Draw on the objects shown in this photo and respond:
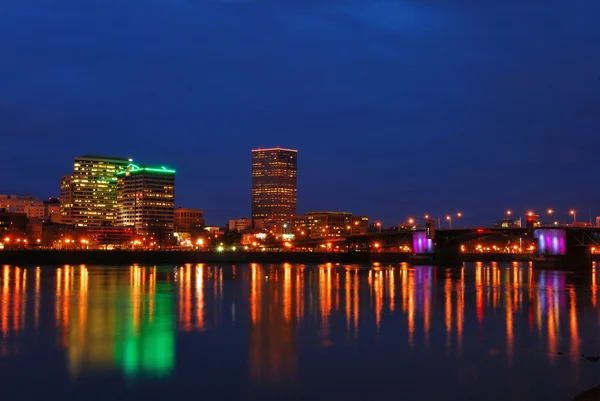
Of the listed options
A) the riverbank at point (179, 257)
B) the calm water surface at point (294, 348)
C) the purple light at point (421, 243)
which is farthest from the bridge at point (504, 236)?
the calm water surface at point (294, 348)

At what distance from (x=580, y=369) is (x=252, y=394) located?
1347 centimetres

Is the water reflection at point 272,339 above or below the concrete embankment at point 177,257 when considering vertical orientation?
below

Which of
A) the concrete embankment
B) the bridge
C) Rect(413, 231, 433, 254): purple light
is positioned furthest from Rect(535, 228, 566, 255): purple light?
the concrete embankment

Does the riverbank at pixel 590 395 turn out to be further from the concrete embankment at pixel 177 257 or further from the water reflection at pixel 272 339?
the concrete embankment at pixel 177 257

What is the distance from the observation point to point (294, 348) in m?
29.9

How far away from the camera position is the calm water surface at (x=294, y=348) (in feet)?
74.5

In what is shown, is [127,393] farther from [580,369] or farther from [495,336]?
[495,336]

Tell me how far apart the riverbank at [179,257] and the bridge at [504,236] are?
4.62 meters

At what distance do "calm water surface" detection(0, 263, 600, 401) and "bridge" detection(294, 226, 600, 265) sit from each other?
3239 inches

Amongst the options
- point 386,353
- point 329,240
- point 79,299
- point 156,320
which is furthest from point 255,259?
point 386,353

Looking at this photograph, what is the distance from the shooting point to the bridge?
132 m

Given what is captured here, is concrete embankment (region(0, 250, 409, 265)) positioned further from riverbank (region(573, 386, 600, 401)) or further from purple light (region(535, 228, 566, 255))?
riverbank (region(573, 386, 600, 401))

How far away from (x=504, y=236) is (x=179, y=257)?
79795 millimetres

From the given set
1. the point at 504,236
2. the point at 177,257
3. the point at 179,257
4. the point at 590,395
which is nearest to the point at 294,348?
the point at 590,395
